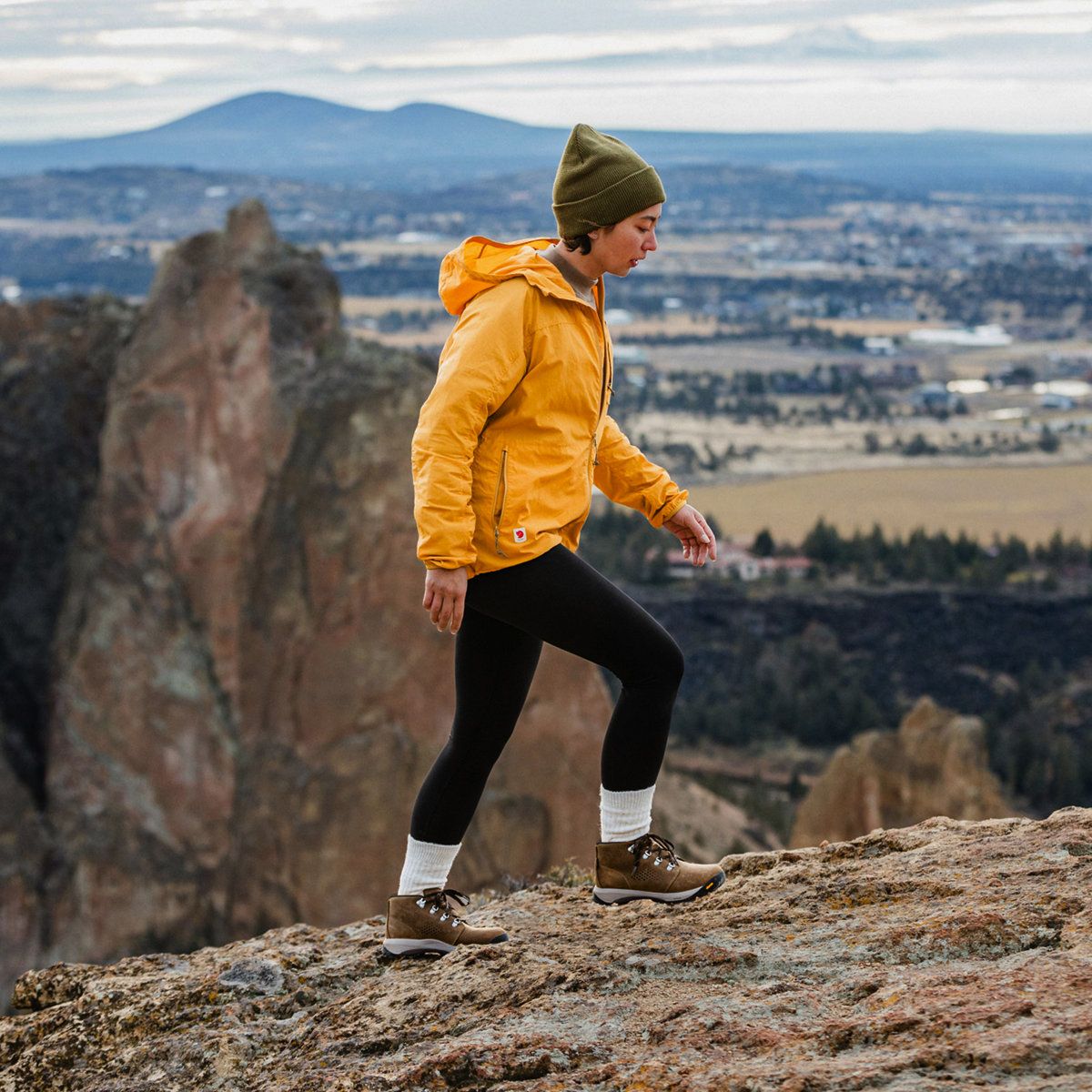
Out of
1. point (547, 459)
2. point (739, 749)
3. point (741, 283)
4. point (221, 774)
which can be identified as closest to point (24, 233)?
point (741, 283)

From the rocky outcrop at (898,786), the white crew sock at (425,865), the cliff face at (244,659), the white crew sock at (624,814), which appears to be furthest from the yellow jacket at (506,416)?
the rocky outcrop at (898,786)

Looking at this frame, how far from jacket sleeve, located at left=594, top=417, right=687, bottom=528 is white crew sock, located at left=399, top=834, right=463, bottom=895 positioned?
4.38 ft

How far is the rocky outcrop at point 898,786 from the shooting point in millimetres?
25641

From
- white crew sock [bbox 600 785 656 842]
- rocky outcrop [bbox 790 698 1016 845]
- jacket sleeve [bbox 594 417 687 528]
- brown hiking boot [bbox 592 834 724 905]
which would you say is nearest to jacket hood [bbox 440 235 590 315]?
jacket sleeve [bbox 594 417 687 528]

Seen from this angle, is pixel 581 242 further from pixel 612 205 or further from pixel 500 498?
pixel 500 498

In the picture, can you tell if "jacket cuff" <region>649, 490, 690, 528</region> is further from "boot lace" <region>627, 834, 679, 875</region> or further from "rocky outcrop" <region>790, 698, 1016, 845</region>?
"rocky outcrop" <region>790, 698, 1016, 845</region>

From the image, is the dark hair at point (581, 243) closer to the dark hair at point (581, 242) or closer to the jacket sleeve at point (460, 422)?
the dark hair at point (581, 242)

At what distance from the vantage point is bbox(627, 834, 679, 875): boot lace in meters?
4.66

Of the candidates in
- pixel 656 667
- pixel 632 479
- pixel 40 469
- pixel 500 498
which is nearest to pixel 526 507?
pixel 500 498

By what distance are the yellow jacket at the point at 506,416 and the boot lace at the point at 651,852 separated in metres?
1.12

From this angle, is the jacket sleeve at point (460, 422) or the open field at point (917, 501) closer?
the jacket sleeve at point (460, 422)

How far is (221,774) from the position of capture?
24.0 metres

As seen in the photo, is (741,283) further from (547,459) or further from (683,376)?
(547,459)

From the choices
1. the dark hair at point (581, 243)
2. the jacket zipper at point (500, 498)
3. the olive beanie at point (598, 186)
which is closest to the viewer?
the jacket zipper at point (500, 498)
